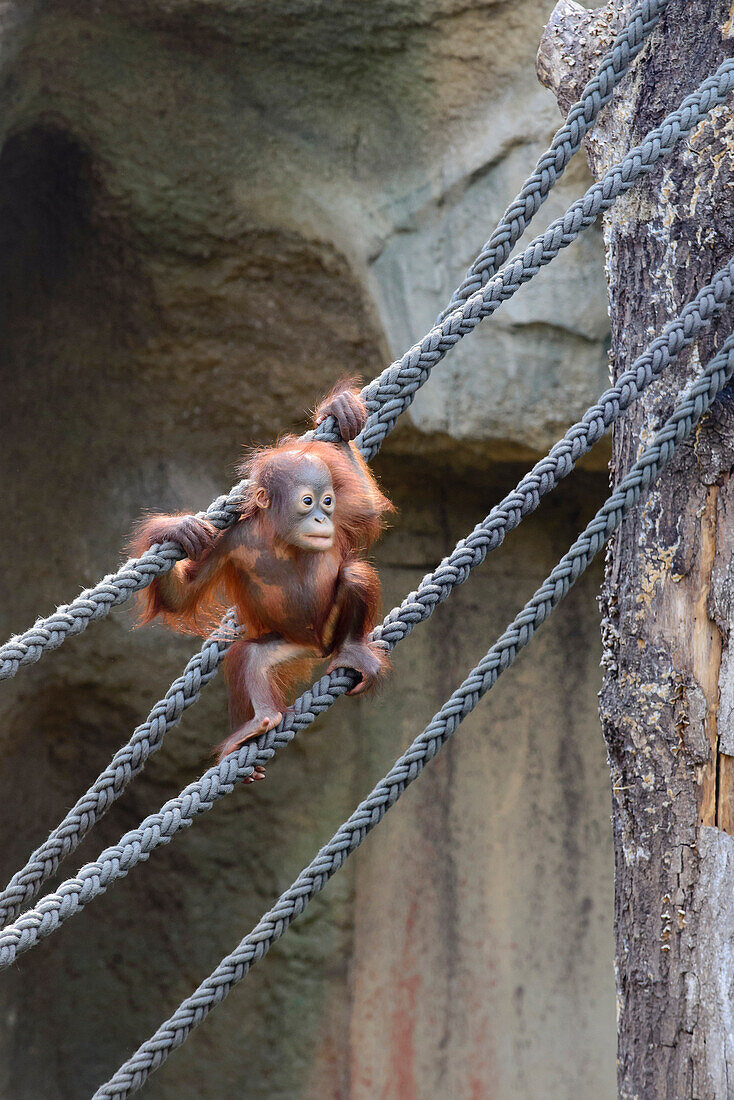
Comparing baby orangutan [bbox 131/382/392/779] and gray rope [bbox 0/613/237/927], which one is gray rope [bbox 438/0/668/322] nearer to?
baby orangutan [bbox 131/382/392/779]

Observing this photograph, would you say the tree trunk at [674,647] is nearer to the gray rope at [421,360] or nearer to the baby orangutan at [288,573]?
the gray rope at [421,360]

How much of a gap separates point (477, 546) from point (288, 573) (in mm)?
281

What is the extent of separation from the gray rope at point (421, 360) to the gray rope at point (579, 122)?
0.05 meters

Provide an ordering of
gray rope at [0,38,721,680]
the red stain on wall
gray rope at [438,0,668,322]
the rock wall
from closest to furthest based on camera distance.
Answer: gray rope at [0,38,721,680] < gray rope at [438,0,668,322] < the rock wall < the red stain on wall

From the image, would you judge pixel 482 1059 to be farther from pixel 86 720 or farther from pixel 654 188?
pixel 654 188

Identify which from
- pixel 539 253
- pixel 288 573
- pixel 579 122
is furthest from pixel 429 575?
pixel 579 122

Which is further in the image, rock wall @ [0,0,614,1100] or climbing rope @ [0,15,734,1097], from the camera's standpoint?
rock wall @ [0,0,614,1100]

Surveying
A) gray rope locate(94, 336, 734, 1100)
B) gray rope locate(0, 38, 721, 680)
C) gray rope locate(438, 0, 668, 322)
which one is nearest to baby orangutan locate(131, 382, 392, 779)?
gray rope locate(0, 38, 721, 680)

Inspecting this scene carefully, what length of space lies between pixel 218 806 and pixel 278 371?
55.6 inches

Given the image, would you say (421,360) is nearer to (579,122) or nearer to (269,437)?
(579,122)

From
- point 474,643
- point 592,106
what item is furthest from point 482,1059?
point 592,106

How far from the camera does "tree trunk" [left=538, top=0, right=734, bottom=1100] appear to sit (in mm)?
1376

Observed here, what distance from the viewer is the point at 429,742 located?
4.95 feet

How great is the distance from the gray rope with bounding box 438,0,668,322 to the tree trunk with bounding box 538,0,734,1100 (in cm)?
9
